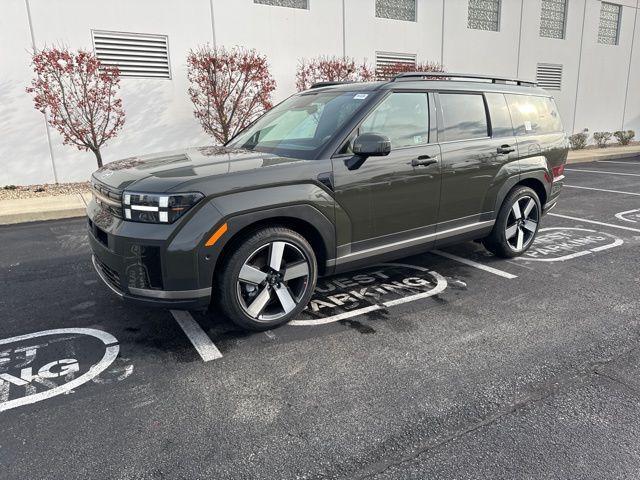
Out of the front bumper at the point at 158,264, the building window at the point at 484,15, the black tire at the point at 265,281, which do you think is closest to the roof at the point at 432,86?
the black tire at the point at 265,281

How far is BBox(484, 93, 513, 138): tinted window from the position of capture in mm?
4805

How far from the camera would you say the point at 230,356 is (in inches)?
130

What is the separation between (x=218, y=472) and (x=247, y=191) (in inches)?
70.2

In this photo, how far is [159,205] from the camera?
3068 millimetres

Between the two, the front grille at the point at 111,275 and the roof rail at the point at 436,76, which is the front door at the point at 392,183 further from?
the front grille at the point at 111,275

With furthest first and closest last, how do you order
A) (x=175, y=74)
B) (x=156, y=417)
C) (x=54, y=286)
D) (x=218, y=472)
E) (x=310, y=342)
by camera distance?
(x=175, y=74), (x=54, y=286), (x=310, y=342), (x=156, y=417), (x=218, y=472)

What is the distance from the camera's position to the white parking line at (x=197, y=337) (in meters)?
3.32

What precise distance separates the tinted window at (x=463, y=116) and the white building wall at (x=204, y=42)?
8053 mm

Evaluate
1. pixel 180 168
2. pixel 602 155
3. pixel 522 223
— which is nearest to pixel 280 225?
pixel 180 168

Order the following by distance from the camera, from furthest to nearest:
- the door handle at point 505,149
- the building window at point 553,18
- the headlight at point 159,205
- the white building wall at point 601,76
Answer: the white building wall at point 601,76 → the building window at point 553,18 → the door handle at point 505,149 → the headlight at point 159,205

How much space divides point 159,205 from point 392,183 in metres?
1.89

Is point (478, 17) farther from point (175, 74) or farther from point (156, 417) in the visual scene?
point (156, 417)

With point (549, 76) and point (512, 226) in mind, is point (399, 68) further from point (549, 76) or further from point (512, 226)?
point (512, 226)

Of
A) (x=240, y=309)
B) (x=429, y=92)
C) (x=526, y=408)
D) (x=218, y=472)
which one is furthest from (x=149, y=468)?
(x=429, y=92)
